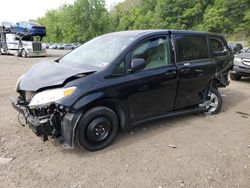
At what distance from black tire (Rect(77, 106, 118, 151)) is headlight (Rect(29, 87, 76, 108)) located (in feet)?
1.35

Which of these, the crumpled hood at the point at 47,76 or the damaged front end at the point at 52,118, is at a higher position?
the crumpled hood at the point at 47,76

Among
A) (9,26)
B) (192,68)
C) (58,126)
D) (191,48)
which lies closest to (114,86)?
(58,126)

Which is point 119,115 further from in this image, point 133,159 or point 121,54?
point 121,54

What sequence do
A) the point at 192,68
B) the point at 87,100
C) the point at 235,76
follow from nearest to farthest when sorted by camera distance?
the point at 87,100
the point at 192,68
the point at 235,76

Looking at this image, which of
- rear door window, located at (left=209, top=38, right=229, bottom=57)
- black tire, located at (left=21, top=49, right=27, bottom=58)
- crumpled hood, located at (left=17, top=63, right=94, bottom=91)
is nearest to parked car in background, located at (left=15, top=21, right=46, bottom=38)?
black tire, located at (left=21, top=49, right=27, bottom=58)

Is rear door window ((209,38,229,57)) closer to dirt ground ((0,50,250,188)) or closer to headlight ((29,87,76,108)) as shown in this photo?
dirt ground ((0,50,250,188))

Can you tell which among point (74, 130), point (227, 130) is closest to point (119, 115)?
point (74, 130)

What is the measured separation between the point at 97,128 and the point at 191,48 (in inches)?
97.7

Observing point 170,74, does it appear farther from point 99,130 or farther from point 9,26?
point 9,26

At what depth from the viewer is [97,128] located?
3.52 metres

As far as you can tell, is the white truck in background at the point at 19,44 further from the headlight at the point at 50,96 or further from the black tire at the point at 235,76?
the headlight at the point at 50,96

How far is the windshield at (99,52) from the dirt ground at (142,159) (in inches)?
52.3

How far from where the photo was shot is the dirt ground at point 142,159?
9.57 ft

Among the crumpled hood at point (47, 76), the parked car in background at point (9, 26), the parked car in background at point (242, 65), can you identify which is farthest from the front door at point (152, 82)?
the parked car in background at point (9, 26)
